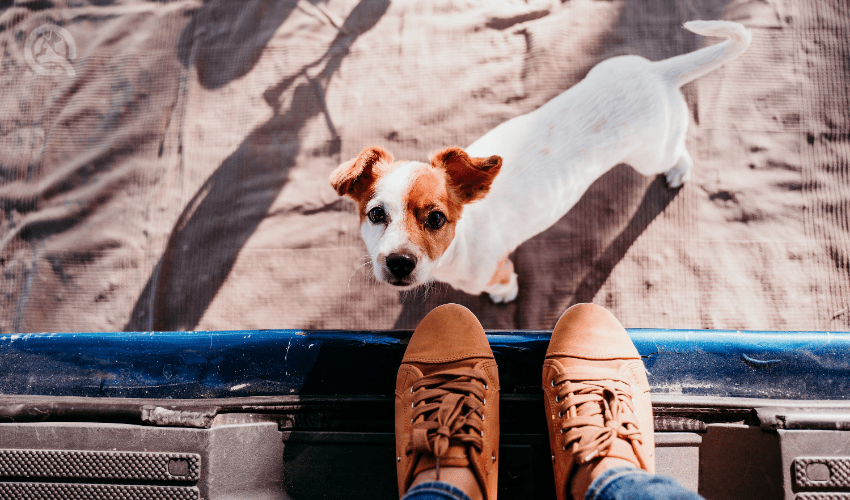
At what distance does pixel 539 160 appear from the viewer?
133 cm

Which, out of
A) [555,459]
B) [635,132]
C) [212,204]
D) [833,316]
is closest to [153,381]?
[212,204]

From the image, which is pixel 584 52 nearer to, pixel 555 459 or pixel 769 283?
pixel 769 283

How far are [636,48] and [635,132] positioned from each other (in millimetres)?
780

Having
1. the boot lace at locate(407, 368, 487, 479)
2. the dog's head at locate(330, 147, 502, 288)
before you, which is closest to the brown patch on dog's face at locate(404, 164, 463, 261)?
the dog's head at locate(330, 147, 502, 288)

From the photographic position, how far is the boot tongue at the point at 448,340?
123 cm

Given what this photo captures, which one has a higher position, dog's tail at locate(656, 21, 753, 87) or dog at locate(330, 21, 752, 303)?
dog's tail at locate(656, 21, 753, 87)

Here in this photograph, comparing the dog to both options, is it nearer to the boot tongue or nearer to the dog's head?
the dog's head

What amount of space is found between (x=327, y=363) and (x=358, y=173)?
0.60 meters

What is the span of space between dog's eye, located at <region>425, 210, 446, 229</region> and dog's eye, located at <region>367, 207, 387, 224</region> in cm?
12

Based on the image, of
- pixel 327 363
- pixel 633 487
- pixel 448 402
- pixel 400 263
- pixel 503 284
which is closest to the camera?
pixel 633 487

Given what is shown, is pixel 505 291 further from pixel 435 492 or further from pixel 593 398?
Result: pixel 435 492

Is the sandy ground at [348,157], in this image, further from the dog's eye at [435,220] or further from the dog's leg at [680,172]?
the dog's eye at [435,220]

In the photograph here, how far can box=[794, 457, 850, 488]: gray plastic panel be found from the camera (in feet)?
3.71

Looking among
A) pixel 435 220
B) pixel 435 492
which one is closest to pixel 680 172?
pixel 435 220
